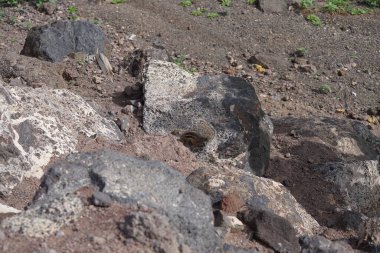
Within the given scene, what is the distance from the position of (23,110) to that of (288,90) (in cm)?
375

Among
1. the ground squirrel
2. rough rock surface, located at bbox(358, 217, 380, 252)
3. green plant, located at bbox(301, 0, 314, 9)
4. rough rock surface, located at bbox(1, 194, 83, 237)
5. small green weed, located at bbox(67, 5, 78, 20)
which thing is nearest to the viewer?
rough rock surface, located at bbox(1, 194, 83, 237)

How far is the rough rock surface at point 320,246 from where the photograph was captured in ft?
12.4

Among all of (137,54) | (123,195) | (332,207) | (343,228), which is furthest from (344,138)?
(123,195)

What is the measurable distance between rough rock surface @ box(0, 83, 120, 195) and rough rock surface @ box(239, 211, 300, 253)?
61.2 inches

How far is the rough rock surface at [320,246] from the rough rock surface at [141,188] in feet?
2.15

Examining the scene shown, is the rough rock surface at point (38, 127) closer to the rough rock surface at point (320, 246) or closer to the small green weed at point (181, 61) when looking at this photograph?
the rough rock surface at point (320, 246)

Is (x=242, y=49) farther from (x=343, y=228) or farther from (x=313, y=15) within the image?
(x=343, y=228)

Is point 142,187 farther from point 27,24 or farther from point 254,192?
point 27,24

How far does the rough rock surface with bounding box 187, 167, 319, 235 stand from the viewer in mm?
4637

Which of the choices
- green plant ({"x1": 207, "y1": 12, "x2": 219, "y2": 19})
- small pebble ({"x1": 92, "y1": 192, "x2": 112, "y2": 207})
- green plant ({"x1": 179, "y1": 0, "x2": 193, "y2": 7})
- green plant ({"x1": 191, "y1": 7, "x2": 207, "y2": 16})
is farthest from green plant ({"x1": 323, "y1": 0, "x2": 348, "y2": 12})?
small pebble ({"x1": 92, "y1": 192, "x2": 112, "y2": 207})

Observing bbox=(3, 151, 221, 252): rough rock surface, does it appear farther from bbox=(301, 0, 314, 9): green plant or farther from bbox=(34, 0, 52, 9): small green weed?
bbox=(301, 0, 314, 9): green plant

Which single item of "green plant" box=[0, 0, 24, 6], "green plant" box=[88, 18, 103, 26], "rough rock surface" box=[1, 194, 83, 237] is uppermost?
"rough rock surface" box=[1, 194, 83, 237]

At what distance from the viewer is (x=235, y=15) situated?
9719mm

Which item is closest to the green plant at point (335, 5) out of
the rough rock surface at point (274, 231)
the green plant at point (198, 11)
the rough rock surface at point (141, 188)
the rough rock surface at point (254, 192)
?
the green plant at point (198, 11)
